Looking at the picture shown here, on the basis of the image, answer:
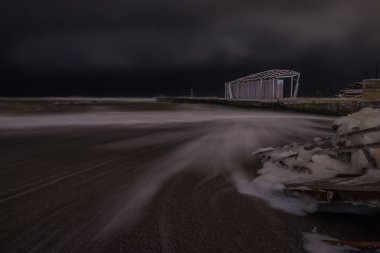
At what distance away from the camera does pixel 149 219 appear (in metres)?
4.15

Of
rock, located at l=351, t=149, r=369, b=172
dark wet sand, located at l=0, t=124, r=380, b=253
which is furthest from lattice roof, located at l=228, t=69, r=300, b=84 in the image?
rock, located at l=351, t=149, r=369, b=172

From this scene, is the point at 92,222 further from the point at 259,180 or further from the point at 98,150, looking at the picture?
the point at 98,150

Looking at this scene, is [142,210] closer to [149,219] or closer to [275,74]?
[149,219]

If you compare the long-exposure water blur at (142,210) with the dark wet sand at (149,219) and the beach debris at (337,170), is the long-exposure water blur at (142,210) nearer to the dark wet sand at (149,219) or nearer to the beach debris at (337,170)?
the dark wet sand at (149,219)

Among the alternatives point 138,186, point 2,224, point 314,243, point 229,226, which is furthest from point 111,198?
point 314,243

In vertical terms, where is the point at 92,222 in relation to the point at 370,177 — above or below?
below

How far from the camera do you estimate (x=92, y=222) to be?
403 cm

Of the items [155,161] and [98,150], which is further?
[98,150]

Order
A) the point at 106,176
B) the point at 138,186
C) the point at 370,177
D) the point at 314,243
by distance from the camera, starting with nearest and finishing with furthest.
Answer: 1. the point at 314,243
2. the point at 370,177
3. the point at 138,186
4. the point at 106,176

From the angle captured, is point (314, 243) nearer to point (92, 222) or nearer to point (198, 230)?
point (198, 230)

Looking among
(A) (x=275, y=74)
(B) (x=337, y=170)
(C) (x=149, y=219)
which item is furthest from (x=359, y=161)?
(A) (x=275, y=74)

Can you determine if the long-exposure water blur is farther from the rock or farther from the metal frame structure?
the metal frame structure

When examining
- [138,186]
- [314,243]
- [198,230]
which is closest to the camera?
[314,243]

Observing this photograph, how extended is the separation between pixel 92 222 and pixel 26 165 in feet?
13.3
